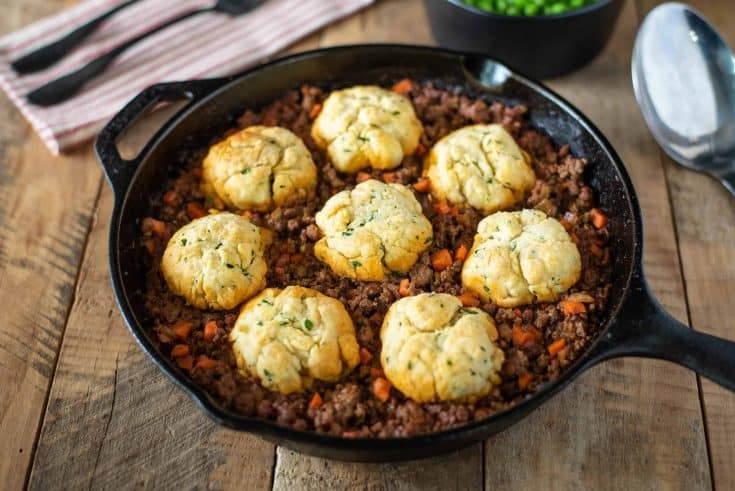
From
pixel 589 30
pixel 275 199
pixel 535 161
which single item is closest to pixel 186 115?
pixel 275 199

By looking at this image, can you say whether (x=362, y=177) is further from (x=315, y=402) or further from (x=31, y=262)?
(x=31, y=262)

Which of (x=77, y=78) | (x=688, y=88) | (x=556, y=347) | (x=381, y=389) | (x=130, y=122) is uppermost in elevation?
(x=130, y=122)

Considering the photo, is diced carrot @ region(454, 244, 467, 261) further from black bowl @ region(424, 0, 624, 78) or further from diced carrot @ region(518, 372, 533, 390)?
black bowl @ region(424, 0, 624, 78)

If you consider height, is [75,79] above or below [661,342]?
above

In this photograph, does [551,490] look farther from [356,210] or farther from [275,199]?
[275,199]

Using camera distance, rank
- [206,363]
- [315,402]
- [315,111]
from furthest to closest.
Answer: [315,111] → [206,363] → [315,402]

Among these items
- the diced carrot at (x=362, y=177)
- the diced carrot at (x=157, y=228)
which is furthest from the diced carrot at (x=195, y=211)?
the diced carrot at (x=362, y=177)

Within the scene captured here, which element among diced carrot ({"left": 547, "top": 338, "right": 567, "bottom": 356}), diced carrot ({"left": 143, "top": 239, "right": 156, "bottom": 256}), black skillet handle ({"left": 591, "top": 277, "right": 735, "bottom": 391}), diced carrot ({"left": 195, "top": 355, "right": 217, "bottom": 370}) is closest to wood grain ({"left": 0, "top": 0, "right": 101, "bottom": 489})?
diced carrot ({"left": 143, "top": 239, "right": 156, "bottom": 256})

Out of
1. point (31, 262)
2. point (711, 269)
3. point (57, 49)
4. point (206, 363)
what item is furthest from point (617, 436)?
point (57, 49)
